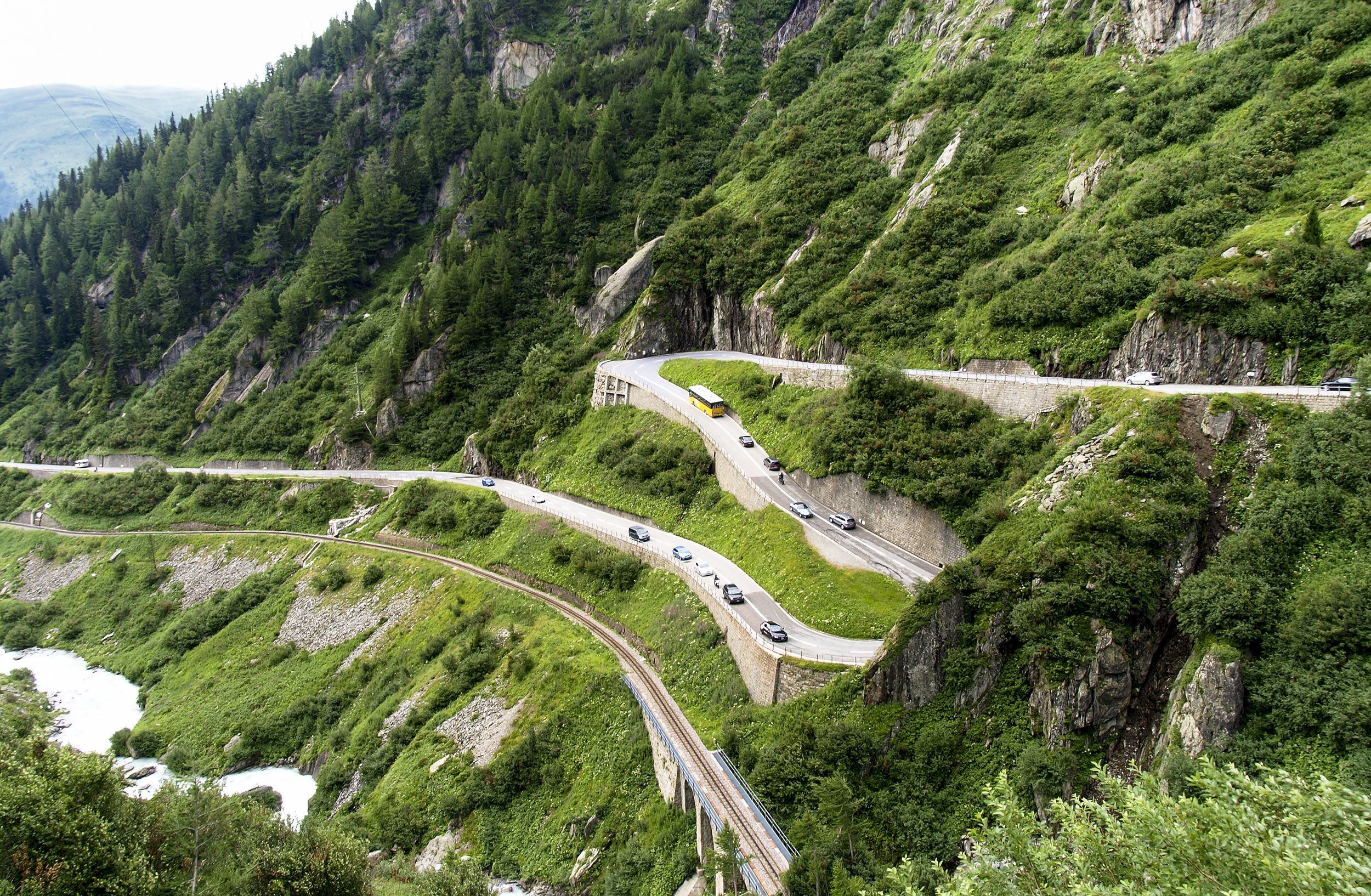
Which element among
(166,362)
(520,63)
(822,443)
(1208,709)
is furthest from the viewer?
(520,63)

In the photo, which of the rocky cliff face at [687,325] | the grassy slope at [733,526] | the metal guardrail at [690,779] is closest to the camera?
the metal guardrail at [690,779]

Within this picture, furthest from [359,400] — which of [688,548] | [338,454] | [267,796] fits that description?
[688,548]

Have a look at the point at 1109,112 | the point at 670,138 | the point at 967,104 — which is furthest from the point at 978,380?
the point at 670,138

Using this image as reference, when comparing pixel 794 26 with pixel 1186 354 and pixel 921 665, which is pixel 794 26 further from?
pixel 921 665

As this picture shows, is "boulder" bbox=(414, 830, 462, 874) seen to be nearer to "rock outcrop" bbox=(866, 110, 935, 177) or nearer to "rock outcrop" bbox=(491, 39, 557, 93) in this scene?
"rock outcrop" bbox=(866, 110, 935, 177)

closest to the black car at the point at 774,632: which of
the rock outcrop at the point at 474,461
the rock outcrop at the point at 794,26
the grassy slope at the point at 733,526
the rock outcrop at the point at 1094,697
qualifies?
the grassy slope at the point at 733,526

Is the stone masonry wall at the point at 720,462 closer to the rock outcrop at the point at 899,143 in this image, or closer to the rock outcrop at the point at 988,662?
the rock outcrop at the point at 988,662
